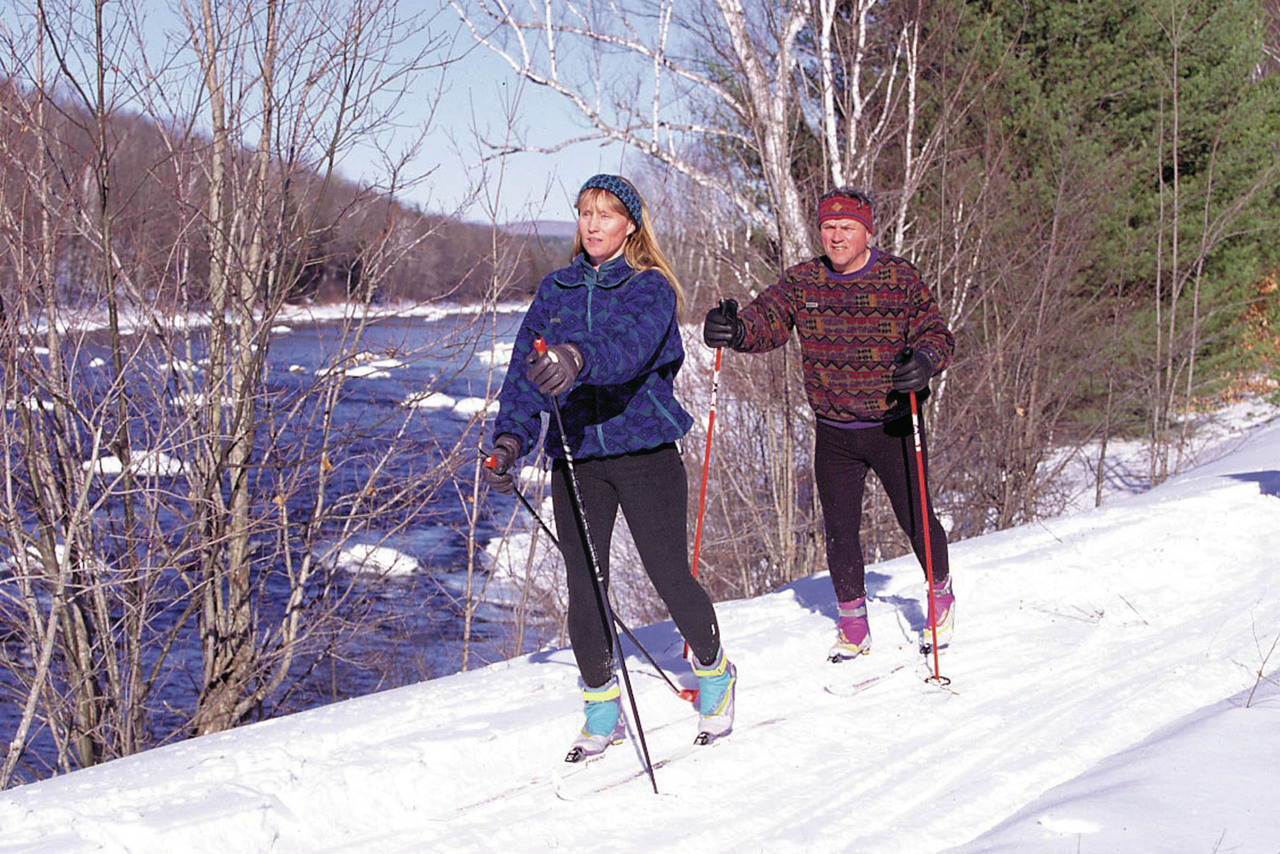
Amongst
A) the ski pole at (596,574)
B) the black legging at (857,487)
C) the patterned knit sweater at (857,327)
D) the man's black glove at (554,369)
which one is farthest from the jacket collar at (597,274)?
the black legging at (857,487)

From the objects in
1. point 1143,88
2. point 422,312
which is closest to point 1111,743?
point 422,312

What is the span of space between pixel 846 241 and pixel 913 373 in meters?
0.62

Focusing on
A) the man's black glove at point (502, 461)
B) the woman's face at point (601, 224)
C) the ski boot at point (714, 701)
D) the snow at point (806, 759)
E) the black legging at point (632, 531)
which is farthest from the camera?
the ski boot at point (714, 701)

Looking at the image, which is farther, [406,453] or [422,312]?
[406,453]

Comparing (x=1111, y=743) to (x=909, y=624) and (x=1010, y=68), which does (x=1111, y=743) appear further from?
(x=1010, y=68)

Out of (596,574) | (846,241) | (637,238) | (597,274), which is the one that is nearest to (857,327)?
(846,241)

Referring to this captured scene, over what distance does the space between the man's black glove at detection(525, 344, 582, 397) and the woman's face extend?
1.82 ft

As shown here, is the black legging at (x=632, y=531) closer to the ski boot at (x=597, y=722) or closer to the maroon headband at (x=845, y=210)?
the ski boot at (x=597, y=722)

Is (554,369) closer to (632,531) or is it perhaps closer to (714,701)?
(632,531)

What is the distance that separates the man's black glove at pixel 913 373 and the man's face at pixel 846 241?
0.50m

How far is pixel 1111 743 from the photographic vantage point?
370cm

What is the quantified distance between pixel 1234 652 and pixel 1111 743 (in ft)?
3.90

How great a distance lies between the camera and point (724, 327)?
4.07m

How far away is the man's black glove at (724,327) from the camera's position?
4055mm
